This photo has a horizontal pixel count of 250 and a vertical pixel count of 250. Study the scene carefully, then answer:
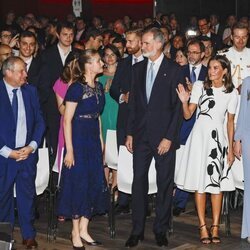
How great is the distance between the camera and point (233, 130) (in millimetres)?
7453

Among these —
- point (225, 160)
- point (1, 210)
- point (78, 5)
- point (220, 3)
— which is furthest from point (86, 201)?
point (220, 3)

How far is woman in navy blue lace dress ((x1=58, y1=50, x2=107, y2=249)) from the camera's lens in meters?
7.00

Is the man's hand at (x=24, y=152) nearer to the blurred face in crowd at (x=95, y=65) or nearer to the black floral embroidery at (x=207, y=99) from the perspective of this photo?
the blurred face in crowd at (x=95, y=65)

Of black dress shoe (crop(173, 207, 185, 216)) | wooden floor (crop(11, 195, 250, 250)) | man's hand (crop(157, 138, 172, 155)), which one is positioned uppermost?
man's hand (crop(157, 138, 172, 155))

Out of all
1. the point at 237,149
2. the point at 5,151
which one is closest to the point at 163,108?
the point at 237,149

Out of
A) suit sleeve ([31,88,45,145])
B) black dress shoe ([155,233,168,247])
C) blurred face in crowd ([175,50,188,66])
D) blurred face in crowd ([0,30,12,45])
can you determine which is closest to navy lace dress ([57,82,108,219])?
suit sleeve ([31,88,45,145])

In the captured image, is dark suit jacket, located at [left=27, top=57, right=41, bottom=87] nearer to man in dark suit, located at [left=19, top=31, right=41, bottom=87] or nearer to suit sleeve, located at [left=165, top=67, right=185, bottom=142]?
man in dark suit, located at [left=19, top=31, right=41, bottom=87]

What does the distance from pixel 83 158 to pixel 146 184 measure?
0.65 meters

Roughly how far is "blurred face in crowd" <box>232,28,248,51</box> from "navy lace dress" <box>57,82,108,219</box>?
180 cm

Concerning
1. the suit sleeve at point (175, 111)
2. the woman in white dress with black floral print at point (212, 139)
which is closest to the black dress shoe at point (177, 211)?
the woman in white dress with black floral print at point (212, 139)

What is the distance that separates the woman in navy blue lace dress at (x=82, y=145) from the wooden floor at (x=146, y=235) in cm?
39

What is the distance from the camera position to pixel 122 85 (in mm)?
8258

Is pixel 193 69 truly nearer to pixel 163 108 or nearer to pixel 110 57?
pixel 110 57

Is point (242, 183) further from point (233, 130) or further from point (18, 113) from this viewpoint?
point (18, 113)
